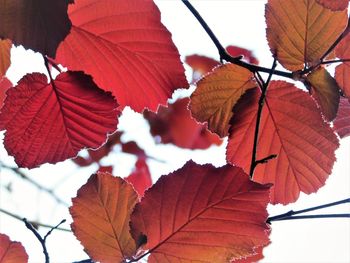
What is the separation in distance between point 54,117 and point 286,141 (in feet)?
0.74

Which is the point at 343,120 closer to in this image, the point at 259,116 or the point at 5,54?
the point at 259,116

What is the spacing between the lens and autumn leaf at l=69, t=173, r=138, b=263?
0.42 m

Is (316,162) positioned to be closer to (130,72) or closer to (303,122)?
(303,122)

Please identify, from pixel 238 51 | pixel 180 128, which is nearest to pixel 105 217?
pixel 238 51

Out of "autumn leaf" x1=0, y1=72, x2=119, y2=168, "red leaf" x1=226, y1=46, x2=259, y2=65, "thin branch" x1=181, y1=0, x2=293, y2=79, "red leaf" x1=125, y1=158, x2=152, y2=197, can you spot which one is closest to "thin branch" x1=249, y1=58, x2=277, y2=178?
"thin branch" x1=181, y1=0, x2=293, y2=79

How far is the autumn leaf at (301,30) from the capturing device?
0.45 meters

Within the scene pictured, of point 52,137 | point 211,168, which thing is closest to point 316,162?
point 211,168

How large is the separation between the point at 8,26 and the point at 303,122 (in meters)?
0.27

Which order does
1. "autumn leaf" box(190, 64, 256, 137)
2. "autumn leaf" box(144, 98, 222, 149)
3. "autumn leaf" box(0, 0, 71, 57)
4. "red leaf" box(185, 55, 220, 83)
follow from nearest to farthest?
"autumn leaf" box(0, 0, 71, 57)
"autumn leaf" box(190, 64, 256, 137)
"red leaf" box(185, 55, 220, 83)
"autumn leaf" box(144, 98, 222, 149)

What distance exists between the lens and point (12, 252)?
0.49 meters

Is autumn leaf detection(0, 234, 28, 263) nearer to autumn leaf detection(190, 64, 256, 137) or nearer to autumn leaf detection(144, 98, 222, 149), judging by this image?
autumn leaf detection(190, 64, 256, 137)

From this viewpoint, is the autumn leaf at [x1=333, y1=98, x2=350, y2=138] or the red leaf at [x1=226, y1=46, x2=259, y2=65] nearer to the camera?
the autumn leaf at [x1=333, y1=98, x2=350, y2=138]

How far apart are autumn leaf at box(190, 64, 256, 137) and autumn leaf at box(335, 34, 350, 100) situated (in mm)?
77

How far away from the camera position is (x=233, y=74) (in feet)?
1.56
